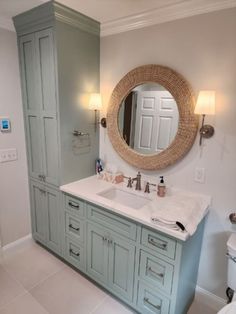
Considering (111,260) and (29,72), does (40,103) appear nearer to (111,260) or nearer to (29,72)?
(29,72)

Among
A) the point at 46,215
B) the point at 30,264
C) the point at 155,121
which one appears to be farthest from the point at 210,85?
the point at 30,264

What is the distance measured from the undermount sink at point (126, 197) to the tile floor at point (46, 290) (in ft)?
2.76

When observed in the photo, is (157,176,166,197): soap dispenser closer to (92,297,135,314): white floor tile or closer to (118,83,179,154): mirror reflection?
(118,83,179,154): mirror reflection

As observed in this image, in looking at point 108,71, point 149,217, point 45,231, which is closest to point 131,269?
point 149,217

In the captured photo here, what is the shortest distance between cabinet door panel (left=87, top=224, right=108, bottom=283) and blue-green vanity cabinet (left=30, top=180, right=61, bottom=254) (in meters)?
0.46

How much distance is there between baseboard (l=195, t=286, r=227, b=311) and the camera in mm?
1803

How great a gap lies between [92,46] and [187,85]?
1.06 metres

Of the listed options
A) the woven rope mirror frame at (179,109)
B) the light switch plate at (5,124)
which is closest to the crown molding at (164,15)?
the woven rope mirror frame at (179,109)

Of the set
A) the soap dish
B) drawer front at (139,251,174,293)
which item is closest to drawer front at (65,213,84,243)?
drawer front at (139,251,174,293)

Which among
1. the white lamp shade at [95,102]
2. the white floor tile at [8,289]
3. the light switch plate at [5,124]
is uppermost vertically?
the white lamp shade at [95,102]

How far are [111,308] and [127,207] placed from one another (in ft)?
2.99

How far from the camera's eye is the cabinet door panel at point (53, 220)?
85.9 inches

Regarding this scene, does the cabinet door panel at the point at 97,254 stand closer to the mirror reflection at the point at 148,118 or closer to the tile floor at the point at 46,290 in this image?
the tile floor at the point at 46,290

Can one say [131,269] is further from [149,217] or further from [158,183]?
[158,183]
